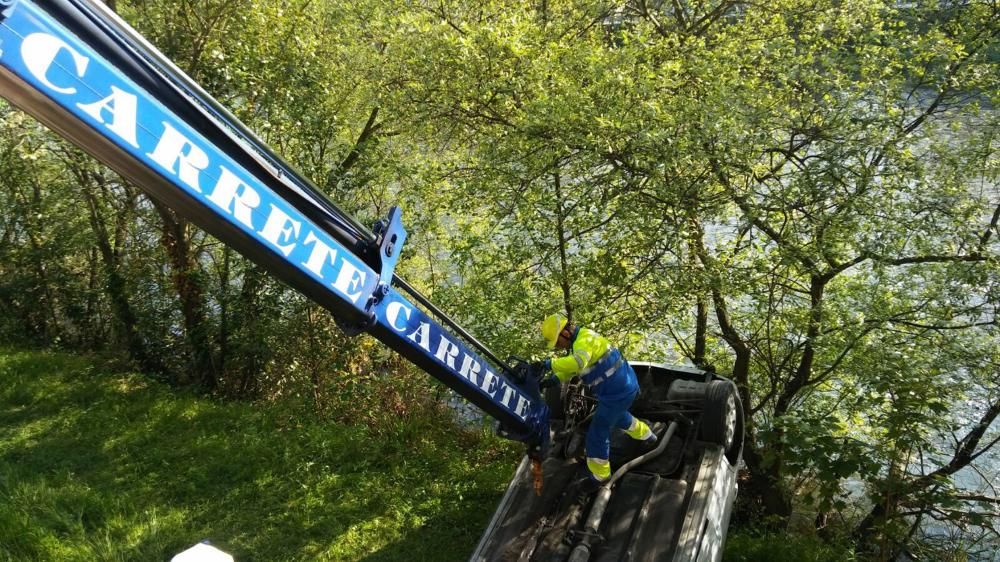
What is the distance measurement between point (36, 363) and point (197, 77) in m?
5.15

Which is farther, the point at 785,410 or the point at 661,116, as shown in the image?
the point at 785,410

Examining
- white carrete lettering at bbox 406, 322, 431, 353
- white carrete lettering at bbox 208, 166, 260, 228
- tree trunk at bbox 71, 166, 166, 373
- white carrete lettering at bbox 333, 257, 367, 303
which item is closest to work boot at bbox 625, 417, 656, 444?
white carrete lettering at bbox 406, 322, 431, 353

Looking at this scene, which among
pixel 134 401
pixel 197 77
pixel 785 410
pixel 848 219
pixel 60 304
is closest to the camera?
pixel 848 219

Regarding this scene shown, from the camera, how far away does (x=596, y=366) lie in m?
4.78

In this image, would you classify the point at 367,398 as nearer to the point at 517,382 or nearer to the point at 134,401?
the point at 134,401

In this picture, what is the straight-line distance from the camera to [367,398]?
8789 millimetres

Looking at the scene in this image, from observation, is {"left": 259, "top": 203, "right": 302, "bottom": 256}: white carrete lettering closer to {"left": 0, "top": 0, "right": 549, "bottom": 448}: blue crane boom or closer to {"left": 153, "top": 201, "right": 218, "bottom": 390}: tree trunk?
{"left": 0, "top": 0, "right": 549, "bottom": 448}: blue crane boom

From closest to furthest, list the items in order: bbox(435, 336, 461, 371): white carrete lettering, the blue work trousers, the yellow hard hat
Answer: bbox(435, 336, 461, 371): white carrete lettering → the yellow hard hat → the blue work trousers

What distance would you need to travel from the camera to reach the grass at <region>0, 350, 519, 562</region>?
236 inches

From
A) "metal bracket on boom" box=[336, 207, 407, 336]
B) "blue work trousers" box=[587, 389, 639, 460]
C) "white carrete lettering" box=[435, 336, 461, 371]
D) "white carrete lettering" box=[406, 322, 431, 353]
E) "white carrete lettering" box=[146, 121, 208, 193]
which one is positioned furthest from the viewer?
"blue work trousers" box=[587, 389, 639, 460]

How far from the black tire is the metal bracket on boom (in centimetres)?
309

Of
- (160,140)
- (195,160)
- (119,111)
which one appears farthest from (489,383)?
(119,111)

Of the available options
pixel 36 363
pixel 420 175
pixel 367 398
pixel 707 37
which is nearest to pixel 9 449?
pixel 36 363

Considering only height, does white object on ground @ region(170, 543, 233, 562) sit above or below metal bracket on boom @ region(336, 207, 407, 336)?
below
